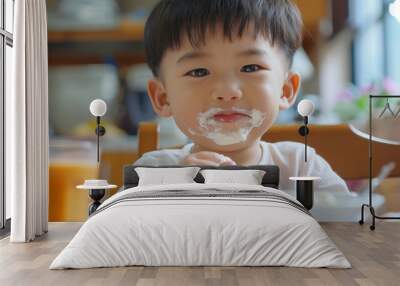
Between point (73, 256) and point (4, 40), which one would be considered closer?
point (73, 256)

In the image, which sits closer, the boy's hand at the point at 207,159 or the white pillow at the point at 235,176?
the white pillow at the point at 235,176

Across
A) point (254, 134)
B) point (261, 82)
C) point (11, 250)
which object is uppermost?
point (261, 82)

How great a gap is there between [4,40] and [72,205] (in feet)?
6.33

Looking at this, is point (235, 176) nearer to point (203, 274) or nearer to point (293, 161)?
point (293, 161)

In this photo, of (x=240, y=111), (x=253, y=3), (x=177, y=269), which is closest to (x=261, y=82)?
(x=240, y=111)

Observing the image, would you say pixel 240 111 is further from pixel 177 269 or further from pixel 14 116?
pixel 177 269

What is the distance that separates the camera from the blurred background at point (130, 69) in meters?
6.83

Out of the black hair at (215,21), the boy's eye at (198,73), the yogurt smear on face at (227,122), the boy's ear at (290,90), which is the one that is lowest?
the yogurt smear on face at (227,122)

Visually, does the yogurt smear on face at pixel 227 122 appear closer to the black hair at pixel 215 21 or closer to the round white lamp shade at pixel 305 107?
the round white lamp shade at pixel 305 107

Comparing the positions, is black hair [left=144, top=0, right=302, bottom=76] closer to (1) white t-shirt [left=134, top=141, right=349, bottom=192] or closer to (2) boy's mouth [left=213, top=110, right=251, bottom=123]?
(2) boy's mouth [left=213, top=110, right=251, bottom=123]

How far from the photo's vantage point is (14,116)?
5621mm

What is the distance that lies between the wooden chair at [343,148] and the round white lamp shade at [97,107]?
176 centimetres

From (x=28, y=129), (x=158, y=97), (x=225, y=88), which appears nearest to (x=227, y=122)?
(x=225, y=88)

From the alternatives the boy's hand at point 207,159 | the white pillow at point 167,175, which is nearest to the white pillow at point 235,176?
the white pillow at point 167,175
